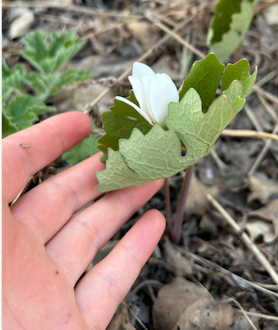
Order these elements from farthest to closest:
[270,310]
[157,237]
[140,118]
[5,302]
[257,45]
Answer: [257,45]
[157,237]
[270,310]
[140,118]
[5,302]

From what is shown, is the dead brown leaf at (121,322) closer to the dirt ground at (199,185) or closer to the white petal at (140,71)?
the dirt ground at (199,185)

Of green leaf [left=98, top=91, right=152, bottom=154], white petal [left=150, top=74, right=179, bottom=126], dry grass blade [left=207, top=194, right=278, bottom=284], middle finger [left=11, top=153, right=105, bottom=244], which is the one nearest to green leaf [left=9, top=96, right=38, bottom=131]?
middle finger [left=11, top=153, right=105, bottom=244]

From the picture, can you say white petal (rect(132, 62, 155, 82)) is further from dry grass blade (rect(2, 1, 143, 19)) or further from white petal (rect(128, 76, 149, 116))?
dry grass blade (rect(2, 1, 143, 19))

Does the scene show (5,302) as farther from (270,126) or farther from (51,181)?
(270,126)

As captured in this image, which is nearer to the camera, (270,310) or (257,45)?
(270,310)

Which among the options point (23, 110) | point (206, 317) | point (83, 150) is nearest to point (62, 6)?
point (23, 110)

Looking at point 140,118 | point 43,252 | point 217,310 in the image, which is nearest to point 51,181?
point 43,252

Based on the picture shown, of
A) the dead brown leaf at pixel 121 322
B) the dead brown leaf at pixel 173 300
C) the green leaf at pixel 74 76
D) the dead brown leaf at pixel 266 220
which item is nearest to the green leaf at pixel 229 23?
the green leaf at pixel 74 76
